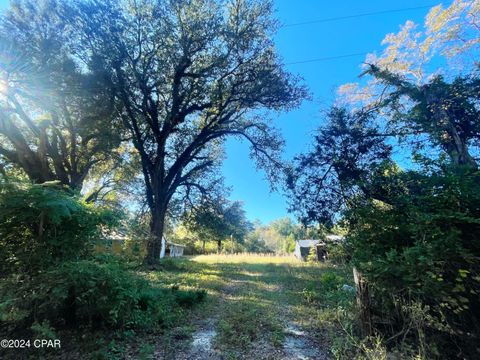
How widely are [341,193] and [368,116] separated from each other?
252 cm

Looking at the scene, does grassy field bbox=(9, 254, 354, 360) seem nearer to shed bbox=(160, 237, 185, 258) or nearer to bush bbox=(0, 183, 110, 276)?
bush bbox=(0, 183, 110, 276)

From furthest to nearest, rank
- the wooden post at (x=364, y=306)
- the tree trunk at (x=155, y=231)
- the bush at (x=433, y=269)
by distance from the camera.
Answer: the tree trunk at (x=155, y=231)
the wooden post at (x=364, y=306)
the bush at (x=433, y=269)

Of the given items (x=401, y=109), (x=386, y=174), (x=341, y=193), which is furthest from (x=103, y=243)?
(x=401, y=109)

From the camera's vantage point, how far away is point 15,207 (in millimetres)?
3420

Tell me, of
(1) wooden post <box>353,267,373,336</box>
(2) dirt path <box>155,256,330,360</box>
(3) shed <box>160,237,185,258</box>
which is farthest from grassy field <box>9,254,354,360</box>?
(3) shed <box>160,237,185,258</box>

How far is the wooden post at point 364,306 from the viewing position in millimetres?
3512

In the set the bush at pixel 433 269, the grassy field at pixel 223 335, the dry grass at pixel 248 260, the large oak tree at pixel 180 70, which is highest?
the large oak tree at pixel 180 70

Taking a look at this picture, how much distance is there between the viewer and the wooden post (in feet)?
11.5

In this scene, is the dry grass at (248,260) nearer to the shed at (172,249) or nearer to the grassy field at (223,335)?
the grassy field at (223,335)

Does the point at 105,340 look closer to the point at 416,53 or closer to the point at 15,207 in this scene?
the point at 15,207

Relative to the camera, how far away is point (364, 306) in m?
3.60

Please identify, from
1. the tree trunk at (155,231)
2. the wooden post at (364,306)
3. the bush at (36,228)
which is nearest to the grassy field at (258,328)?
the wooden post at (364,306)

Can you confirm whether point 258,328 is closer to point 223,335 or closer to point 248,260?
point 223,335

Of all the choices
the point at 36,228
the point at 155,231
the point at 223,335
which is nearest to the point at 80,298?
the point at 36,228
